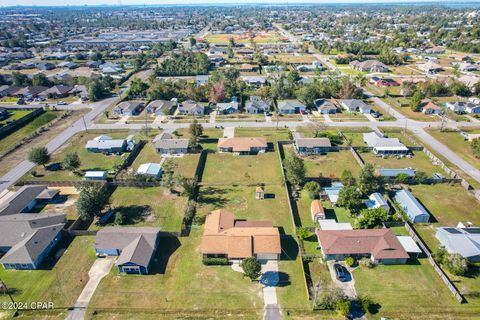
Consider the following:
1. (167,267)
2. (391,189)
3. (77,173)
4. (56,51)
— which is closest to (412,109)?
(391,189)

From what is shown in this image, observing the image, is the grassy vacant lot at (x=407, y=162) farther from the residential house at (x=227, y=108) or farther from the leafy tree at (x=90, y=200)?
the leafy tree at (x=90, y=200)

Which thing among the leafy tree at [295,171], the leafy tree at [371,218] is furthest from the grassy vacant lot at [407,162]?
the leafy tree at [371,218]

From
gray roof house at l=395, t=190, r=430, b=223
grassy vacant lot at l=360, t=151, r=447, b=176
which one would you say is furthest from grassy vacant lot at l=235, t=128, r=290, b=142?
gray roof house at l=395, t=190, r=430, b=223

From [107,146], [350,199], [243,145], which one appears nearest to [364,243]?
[350,199]

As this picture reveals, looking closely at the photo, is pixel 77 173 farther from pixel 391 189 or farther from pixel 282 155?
pixel 391 189

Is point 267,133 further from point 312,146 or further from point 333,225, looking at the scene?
point 333,225
